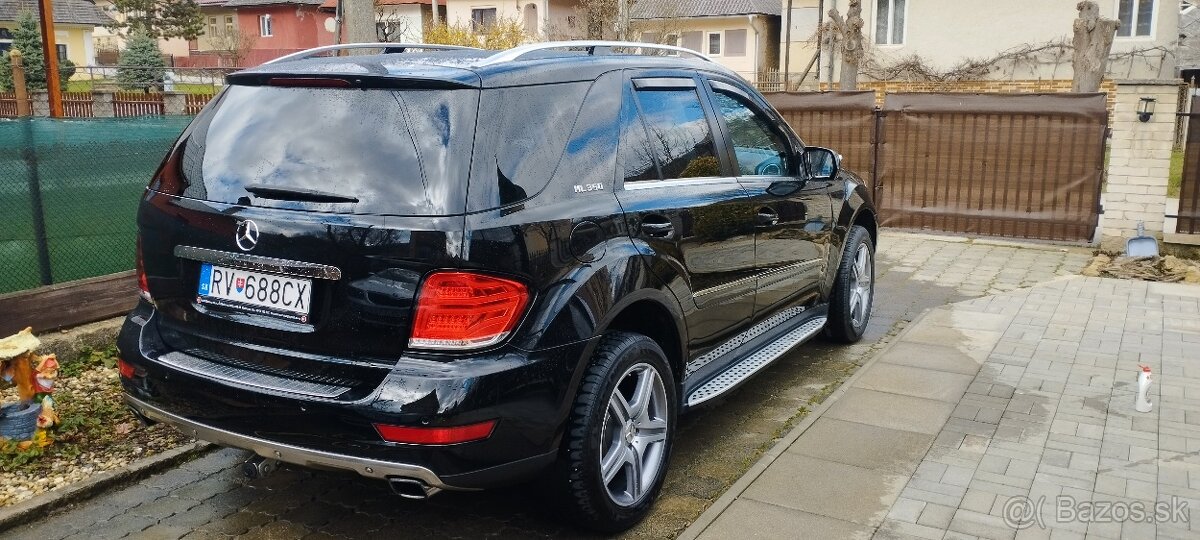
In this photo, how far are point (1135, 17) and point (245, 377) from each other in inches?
1219

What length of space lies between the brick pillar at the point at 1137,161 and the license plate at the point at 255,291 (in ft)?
30.0

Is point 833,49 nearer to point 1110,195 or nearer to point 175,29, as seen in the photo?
point 1110,195

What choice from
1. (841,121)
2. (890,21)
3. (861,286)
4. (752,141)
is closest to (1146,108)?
(841,121)

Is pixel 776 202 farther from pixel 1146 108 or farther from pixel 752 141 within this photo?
pixel 1146 108

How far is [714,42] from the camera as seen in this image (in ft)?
146

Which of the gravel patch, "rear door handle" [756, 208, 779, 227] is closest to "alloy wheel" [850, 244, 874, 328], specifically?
"rear door handle" [756, 208, 779, 227]

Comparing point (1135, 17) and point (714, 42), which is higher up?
point (714, 42)

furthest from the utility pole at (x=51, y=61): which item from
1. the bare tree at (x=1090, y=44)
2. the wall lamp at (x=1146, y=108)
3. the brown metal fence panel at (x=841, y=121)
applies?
the bare tree at (x=1090, y=44)

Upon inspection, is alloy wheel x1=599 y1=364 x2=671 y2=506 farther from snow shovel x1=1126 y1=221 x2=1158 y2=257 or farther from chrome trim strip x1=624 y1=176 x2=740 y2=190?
snow shovel x1=1126 y1=221 x2=1158 y2=257

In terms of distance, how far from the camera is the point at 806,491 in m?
4.21

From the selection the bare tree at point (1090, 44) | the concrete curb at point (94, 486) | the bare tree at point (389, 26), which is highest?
the bare tree at point (389, 26)

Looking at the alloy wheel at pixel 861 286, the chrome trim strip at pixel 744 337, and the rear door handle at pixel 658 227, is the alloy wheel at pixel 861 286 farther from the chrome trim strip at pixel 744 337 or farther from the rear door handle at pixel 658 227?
the rear door handle at pixel 658 227

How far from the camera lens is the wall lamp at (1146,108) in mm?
9797

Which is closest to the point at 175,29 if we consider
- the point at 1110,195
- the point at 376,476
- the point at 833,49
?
the point at 833,49
